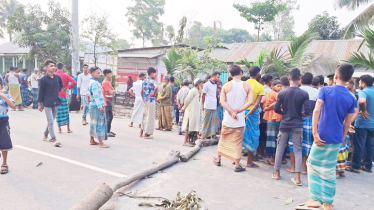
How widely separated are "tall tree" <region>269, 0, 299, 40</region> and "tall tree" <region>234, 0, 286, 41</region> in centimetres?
1566

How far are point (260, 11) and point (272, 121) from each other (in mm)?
24821

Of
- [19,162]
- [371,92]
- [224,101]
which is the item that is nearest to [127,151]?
[19,162]

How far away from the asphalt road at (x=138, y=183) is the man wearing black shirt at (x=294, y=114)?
0.43m

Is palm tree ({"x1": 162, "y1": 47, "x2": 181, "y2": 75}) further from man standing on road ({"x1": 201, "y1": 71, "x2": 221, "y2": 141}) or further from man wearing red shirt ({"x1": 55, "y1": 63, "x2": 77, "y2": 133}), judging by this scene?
man standing on road ({"x1": 201, "y1": 71, "x2": 221, "y2": 141})

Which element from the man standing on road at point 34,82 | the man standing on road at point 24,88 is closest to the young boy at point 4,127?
the man standing on road at point 34,82

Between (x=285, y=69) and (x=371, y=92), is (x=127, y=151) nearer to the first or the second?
(x=371, y=92)

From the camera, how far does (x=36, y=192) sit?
435cm

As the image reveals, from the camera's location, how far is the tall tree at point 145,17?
41.6 metres

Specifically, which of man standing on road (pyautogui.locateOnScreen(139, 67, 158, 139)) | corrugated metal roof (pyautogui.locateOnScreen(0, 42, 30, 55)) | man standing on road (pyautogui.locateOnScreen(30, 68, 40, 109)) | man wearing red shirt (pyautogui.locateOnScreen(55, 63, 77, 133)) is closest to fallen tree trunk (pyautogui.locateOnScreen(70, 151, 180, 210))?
man standing on road (pyautogui.locateOnScreen(139, 67, 158, 139))

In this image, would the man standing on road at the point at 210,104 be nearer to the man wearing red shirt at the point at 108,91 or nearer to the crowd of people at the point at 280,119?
the crowd of people at the point at 280,119

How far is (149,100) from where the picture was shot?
813cm

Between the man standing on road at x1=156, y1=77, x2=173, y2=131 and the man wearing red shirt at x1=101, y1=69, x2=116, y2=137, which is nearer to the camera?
the man wearing red shirt at x1=101, y1=69, x2=116, y2=137

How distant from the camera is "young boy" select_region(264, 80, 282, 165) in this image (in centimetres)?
589

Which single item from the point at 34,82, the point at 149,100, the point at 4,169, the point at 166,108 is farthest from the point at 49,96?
the point at 34,82
